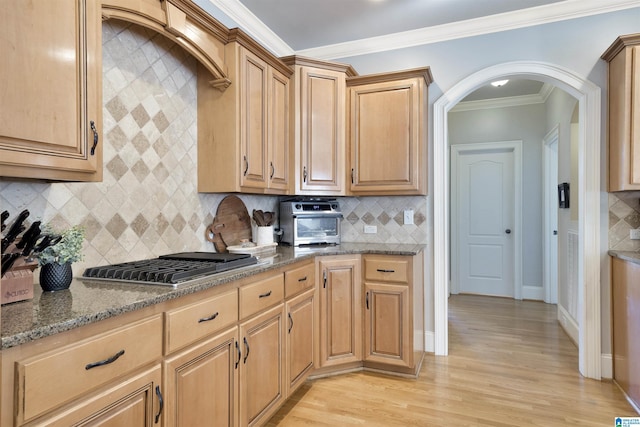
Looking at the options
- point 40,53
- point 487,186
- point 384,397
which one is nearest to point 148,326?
point 40,53

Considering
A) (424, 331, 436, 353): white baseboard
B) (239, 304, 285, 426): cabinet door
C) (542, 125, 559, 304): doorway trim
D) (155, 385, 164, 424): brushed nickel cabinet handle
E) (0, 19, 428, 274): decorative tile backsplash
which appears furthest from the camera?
(542, 125, 559, 304): doorway trim

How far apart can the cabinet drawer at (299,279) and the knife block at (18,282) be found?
50.6 inches

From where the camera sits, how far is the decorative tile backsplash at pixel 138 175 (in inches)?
66.6

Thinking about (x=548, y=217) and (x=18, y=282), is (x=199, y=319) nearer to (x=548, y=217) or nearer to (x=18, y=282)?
(x=18, y=282)

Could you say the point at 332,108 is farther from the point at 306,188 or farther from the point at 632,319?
the point at 632,319

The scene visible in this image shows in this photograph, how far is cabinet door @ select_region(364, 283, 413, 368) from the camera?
9.06 ft

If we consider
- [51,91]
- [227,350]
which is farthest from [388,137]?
[51,91]

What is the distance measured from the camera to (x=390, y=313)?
2805 mm

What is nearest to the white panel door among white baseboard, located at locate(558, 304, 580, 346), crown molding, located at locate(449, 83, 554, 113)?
crown molding, located at locate(449, 83, 554, 113)

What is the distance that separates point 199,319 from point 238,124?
1.30m

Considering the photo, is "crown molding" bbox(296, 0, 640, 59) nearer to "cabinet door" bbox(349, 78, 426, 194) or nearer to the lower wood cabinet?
"cabinet door" bbox(349, 78, 426, 194)

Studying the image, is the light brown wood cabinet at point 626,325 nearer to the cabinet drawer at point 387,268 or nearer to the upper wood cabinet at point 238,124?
the cabinet drawer at point 387,268

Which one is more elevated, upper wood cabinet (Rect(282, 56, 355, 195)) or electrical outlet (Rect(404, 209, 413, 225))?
upper wood cabinet (Rect(282, 56, 355, 195))

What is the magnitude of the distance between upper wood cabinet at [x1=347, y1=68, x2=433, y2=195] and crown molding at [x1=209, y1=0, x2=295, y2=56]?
0.81 m
